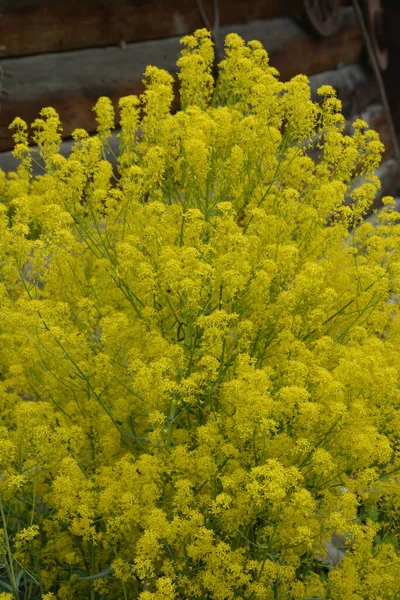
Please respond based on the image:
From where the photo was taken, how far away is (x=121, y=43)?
450 cm

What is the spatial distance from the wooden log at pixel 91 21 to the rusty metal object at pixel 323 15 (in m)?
1.06

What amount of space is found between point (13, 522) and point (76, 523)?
0.63 meters

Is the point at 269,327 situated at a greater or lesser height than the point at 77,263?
lesser

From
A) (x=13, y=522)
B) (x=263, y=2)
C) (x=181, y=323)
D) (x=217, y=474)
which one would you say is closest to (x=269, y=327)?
(x=181, y=323)

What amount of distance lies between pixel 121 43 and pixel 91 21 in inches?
10.5

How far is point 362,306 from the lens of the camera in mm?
2744

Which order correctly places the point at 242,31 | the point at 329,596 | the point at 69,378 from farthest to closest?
the point at 242,31 → the point at 69,378 → the point at 329,596

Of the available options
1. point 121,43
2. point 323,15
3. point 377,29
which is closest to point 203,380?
point 121,43

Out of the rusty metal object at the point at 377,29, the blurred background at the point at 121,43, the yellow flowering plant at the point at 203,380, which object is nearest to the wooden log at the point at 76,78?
the blurred background at the point at 121,43

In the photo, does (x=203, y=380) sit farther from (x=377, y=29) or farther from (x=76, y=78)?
(x=377, y=29)

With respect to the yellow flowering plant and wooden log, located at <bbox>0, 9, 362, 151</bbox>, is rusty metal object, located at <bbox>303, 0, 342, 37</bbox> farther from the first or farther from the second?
the yellow flowering plant

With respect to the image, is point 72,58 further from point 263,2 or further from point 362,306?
point 362,306

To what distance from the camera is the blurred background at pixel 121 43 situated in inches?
157

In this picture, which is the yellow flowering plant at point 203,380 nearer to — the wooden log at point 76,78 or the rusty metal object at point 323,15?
the wooden log at point 76,78
